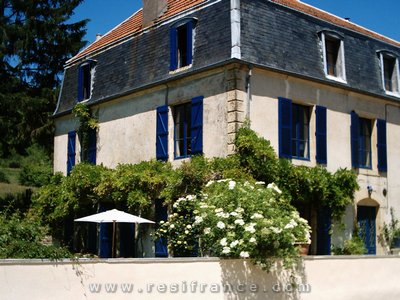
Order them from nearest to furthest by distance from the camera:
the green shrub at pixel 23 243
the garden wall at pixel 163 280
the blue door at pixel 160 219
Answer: the garden wall at pixel 163 280
the green shrub at pixel 23 243
the blue door at pixel 160 219

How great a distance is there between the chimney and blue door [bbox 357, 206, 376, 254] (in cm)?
879

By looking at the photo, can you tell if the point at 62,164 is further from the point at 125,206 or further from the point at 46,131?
the point at 125,206

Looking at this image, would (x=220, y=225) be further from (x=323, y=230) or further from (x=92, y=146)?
(x=92, y=146)

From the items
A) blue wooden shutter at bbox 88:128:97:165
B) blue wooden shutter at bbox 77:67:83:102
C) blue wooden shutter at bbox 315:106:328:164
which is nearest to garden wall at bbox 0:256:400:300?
blue wooden shutter at bbox 315:106:328:164

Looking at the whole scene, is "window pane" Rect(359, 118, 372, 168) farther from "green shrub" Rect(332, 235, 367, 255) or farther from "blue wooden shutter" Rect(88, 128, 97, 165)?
"blue wooden shutter" Rect(88, 128, 97, 165)

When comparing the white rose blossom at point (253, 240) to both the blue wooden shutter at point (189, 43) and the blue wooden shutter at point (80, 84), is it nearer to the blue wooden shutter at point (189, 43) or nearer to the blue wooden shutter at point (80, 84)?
the blue wooden shutter at point (189, 43)

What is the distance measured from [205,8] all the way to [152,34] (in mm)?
2488

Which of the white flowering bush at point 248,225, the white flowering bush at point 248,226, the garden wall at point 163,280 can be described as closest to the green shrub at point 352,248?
the garden wall at point 163,280

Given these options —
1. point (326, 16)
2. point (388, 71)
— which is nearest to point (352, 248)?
point (388, 71)

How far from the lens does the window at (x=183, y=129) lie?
16406 millimetres

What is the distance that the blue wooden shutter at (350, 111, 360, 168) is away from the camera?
60.3ft

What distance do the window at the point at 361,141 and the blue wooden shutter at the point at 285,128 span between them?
2.88m

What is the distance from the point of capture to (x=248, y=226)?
11.4 meters

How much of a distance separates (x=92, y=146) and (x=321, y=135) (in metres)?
8.01
